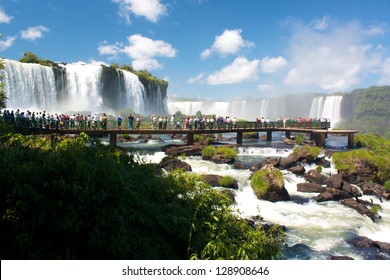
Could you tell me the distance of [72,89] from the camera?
53.8 m

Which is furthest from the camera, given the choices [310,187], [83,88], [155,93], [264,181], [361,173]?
[155,93]

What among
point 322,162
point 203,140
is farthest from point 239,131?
point 322,162

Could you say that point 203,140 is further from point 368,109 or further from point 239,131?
point 368,109

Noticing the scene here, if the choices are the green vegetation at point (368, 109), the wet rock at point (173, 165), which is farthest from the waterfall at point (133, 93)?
the green vegetation at point (368, 109)

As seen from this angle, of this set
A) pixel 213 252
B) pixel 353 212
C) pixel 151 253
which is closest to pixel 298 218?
pixel 353 212

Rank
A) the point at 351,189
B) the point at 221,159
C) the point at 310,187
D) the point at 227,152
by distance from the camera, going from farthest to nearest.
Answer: the point at 227,152 → the point at 221,159 → the point at 310,187 → the point at 351,189

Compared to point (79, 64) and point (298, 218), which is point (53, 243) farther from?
point (79, 64)

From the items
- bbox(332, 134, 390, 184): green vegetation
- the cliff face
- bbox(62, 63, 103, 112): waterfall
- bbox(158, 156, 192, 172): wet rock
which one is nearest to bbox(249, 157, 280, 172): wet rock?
bbox(332, 134, 390, 184): green vegetation

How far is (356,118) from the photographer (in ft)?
343

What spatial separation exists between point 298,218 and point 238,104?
8132 cm

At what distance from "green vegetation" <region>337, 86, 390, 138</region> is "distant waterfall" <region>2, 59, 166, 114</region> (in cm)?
6194

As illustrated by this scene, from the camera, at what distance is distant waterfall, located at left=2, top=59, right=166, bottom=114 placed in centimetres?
4225

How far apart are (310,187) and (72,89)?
46.2 metres

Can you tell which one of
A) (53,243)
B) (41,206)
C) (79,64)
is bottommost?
(53,243)
